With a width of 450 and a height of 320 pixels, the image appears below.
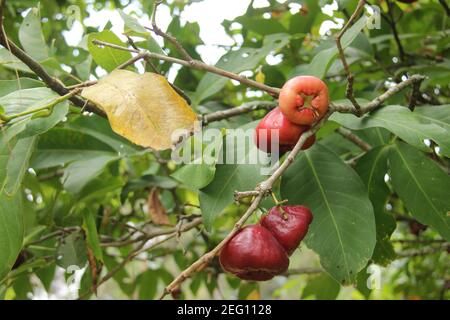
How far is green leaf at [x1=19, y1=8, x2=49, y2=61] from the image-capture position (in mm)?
1384

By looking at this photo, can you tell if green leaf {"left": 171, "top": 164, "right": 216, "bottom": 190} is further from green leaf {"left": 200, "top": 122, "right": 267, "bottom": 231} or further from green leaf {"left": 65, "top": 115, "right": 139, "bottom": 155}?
green leaf {"left": 65, "top": 115, "right": 139, "bottom": 155}

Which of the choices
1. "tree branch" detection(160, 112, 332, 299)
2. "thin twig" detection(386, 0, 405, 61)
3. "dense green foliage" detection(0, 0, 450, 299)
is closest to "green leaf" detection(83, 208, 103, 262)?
"dense green foliage" detection(0, 0, 450, 299)

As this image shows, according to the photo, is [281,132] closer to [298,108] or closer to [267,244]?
[298,108]

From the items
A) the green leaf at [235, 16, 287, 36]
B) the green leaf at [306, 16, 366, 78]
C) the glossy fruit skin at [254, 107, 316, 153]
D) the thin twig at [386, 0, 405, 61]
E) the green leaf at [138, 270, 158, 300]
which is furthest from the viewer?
the green leaf at [138, 270, 158, 300]

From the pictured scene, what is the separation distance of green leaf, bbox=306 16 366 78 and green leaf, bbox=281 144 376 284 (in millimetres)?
175

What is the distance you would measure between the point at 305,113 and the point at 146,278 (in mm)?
1361

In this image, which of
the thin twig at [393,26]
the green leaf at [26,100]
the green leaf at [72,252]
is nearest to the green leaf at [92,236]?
the green leaf at [72,252]

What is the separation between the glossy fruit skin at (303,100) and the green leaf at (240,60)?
45 cm

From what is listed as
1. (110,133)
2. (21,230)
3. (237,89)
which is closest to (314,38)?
(237,89)

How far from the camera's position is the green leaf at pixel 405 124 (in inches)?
40.8

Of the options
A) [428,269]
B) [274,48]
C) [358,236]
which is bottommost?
[428,269]

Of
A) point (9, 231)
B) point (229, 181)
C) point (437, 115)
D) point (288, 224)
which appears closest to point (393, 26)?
point (437, 115)

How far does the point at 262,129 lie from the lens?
3.44 ft
